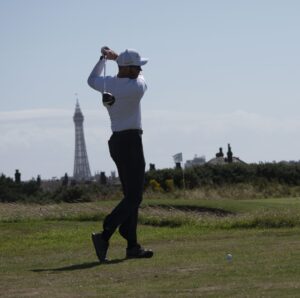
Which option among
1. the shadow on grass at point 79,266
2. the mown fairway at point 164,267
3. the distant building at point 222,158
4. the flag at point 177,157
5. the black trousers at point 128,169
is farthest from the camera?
the distant building at point 222,158

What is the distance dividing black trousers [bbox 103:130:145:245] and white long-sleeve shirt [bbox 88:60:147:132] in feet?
0.34

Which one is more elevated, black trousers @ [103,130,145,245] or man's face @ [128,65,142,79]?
man's face @ [128,65,142,79]

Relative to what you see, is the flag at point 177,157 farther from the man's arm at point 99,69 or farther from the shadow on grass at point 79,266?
the shadow on grass at point 79,266

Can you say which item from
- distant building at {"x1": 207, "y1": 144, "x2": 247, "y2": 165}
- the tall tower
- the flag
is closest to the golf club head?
the flag

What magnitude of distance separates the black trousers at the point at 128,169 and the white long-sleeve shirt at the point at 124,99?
0.34ft

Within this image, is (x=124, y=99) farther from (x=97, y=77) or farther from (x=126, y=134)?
(x=97, y=77)

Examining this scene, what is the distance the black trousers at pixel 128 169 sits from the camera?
403 inches

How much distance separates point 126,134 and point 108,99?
0.48 meters

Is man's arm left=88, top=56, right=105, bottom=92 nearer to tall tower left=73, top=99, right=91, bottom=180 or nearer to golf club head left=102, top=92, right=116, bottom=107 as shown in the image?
golf club head left=102, top=92, right=116, bottom=107

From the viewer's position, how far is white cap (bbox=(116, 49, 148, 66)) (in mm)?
10148

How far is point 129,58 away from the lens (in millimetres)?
10172

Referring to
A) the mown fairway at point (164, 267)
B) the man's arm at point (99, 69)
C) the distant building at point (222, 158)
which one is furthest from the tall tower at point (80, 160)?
the man's arm at point (99, 69)

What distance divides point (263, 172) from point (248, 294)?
1478 inches

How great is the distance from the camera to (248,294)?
7.09m
